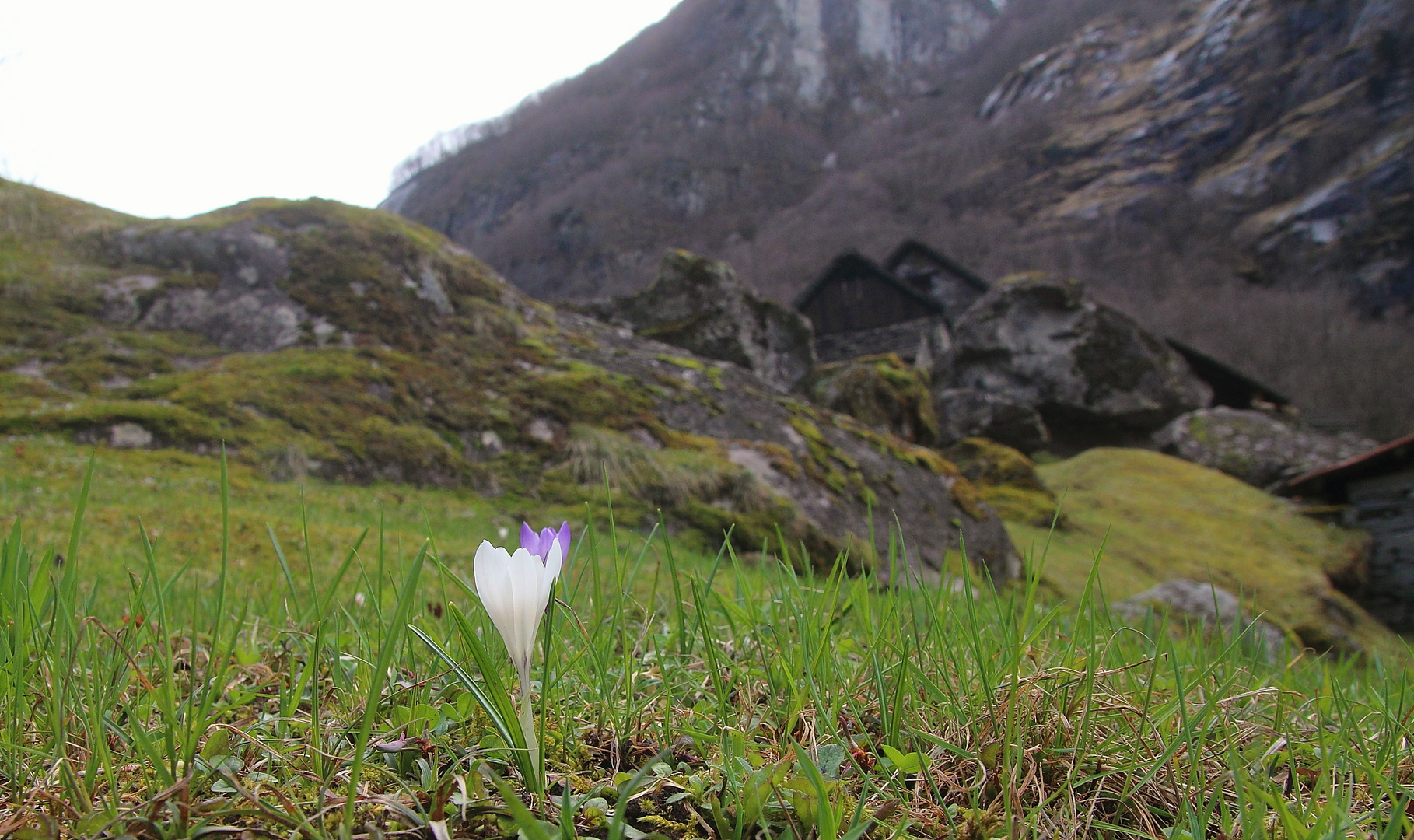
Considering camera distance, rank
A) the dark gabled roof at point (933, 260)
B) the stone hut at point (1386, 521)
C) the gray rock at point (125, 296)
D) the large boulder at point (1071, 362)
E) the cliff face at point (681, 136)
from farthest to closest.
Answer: the cliff face at point (681, 136)
the dark gabled roof at point (933, 260)
the large boulder at point (1071, 362)
the stone hut at point (1386, 521)
the gray rock at point (125, 296)

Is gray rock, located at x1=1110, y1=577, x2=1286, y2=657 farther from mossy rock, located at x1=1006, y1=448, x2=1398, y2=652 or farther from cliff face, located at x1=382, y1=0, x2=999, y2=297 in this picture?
cliff face, located at x1=382, y1=0, x2=999, y2=297

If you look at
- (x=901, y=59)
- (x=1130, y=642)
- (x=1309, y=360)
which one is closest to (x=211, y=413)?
(x=1130, y=642)

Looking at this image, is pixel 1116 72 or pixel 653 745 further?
pixel 1116 72

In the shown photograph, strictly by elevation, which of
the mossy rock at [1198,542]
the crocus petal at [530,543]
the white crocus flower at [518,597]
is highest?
the crocus petal at [530,543]

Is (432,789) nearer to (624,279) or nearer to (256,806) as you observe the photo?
(256,806)

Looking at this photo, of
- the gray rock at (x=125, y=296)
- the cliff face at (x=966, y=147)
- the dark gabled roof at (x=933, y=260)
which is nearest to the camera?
the gray rock at (x=125, y=296)

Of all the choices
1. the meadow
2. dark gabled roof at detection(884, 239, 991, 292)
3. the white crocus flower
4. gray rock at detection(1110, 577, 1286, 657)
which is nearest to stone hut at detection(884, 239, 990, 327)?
dark gabled roof at detection(884, 239, 991, 292)

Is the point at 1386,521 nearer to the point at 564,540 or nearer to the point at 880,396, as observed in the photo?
the point at 880,396

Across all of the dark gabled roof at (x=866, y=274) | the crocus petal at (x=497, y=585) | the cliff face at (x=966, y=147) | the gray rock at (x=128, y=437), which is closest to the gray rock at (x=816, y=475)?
the gray rock at (x=128, y=437)

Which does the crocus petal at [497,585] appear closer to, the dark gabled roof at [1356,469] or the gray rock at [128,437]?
the gray rock at [128,437]
